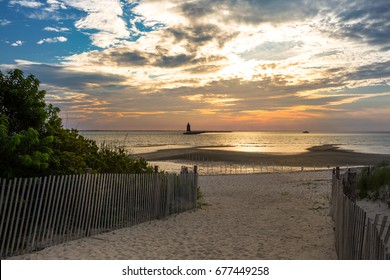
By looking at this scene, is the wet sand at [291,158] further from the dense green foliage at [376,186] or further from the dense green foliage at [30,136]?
the dense green foliage at [30,136]

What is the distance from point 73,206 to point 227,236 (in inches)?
166

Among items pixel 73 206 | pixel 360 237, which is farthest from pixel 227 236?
pixel 360 237

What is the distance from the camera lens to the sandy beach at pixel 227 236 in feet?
29.6

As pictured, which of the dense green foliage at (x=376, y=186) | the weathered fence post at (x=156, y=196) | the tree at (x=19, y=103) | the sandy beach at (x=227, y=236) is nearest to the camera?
the sandy beach at (x=227, y=236)

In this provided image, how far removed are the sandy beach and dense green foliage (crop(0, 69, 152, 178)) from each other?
210cm

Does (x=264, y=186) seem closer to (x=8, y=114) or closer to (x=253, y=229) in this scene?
(x=253, y=229)

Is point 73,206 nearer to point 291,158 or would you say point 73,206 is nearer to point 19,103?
point 19,103

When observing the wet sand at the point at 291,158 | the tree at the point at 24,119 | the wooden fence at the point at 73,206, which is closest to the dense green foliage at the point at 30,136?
the tree at the point at 24,119

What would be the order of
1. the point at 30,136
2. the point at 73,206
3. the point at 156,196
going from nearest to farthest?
the point at 30,136 → the point at 73,206 → the point at 156,196

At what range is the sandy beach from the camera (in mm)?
9008

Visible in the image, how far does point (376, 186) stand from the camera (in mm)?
15195

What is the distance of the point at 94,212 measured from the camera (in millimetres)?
10891

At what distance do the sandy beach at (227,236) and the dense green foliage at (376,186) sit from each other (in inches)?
65.0

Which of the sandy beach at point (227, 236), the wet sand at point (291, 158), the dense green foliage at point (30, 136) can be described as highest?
the dense green foliage at point (30, 136)
